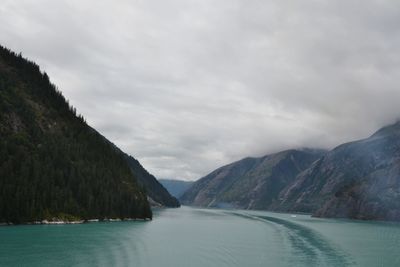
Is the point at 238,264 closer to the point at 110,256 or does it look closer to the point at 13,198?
the point at 110,256

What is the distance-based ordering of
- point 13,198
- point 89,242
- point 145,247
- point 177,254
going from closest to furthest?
point 177,254 < point 145,247 < point 89,242 < point 13,198

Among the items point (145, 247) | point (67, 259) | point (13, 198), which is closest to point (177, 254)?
point (145, 247)

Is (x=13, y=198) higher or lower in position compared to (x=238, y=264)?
higher

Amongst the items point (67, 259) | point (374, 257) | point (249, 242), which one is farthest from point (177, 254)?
point (374, 257)

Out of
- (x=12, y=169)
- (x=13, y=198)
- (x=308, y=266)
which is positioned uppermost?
(x=12, y=169)

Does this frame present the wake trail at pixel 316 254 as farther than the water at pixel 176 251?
Yes

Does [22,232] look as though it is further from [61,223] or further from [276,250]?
[276,250]

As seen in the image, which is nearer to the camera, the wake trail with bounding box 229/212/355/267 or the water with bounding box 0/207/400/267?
the water with bounding box 0/207/400/267

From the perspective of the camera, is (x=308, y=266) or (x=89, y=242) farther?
(x=89, y=242)

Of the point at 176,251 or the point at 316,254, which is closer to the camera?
the point at 176,251

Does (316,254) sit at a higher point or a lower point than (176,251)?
lower

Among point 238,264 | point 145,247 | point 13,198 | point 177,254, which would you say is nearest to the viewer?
point 238,264
